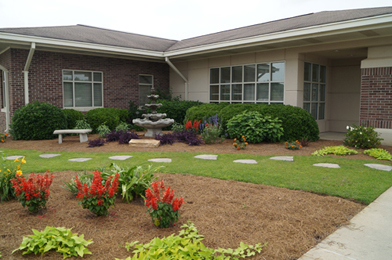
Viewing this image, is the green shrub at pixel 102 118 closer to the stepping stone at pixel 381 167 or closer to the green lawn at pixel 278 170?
the green lawn at pixel 278 170

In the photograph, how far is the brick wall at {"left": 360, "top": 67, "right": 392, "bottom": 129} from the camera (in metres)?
8.65

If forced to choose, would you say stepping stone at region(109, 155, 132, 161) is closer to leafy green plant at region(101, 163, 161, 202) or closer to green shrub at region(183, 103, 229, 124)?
leafy green plant at region(101, 163, 161, 202)

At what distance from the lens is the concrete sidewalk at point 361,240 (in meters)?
2.55

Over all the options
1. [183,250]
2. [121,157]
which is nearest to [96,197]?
[183,250]

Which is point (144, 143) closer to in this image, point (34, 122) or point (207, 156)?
point (207, 156)

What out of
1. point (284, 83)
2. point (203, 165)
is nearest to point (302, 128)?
point (284, 83)

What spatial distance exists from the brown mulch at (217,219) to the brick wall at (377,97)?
19.8 ft

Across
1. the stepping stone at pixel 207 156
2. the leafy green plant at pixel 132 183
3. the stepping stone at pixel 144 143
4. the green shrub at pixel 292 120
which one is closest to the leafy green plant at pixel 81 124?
the stepping stone at pixel 144 143

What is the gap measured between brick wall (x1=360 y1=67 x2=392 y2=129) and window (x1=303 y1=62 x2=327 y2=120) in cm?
212

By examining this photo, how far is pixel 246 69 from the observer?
1184cm

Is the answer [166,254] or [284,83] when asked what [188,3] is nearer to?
[284,83]

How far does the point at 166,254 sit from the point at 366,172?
4402mm

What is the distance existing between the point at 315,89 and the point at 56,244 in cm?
1079

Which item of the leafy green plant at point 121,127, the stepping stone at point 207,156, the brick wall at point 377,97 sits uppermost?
the brick wall at point 377,97
